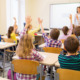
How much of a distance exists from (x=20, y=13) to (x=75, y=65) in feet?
21.4

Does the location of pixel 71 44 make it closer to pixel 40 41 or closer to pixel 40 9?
pixel 40 41

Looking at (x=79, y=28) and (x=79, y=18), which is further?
(x=79, y=18)

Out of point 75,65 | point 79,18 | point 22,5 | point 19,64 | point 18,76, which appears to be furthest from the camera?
point 22,5

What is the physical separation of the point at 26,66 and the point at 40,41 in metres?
5.38

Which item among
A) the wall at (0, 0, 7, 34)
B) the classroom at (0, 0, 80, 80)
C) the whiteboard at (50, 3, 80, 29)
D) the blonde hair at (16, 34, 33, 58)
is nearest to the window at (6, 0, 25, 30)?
the classroom at (0, 0, 80, 80)

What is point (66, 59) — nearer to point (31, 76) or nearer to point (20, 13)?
point (31, 76)

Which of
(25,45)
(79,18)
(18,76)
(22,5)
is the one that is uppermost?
(22,5)

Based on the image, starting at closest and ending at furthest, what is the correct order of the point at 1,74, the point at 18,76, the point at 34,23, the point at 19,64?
the point at 19,64 → the point at 18,76 → the point at 1,74 → the point at 34,23

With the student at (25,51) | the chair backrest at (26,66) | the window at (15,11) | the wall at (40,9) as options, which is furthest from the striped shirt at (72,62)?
the wall at (40,9)

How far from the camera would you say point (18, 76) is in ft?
6.57

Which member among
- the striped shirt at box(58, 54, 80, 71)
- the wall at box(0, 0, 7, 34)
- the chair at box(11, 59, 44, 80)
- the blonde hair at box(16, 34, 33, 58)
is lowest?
the chair at box(11, 59, 44, 80)

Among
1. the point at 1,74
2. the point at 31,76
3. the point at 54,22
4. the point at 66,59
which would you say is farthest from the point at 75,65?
the point at 54,22

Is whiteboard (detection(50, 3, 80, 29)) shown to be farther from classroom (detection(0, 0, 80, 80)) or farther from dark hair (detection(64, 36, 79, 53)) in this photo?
dark hair (detection(64, 36, 79, 53))

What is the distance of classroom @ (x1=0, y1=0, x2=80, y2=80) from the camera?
1759mm
